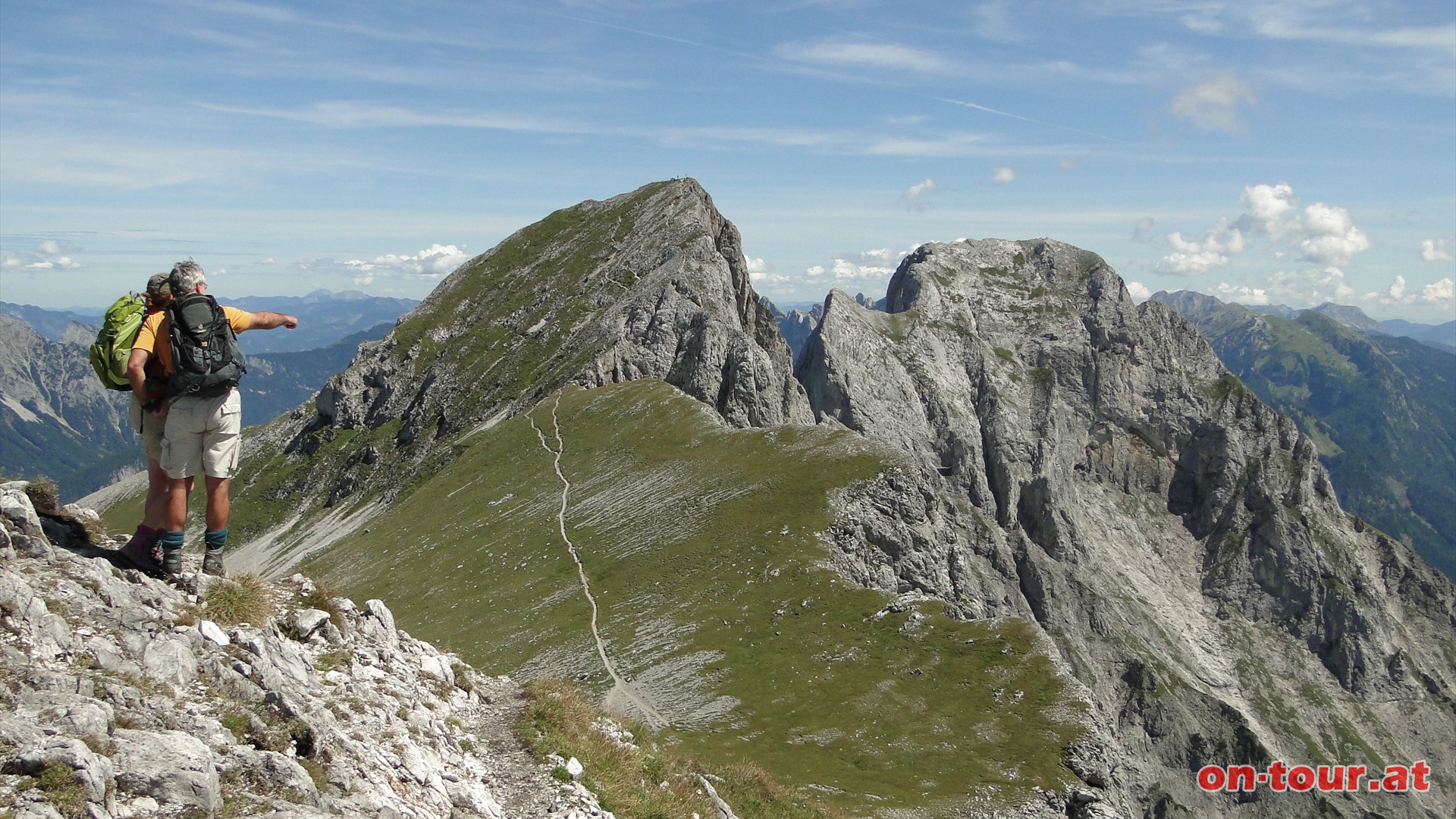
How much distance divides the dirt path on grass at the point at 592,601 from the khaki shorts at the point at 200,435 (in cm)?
3919

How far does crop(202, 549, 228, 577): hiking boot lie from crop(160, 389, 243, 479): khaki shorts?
220 cm

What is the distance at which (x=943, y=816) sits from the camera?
141 ft

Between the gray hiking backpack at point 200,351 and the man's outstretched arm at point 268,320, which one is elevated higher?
the man's outstretched arm at point 268,320

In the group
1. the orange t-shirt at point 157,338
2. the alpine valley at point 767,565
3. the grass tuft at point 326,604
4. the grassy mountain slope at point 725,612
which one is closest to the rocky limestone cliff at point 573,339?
the alpine valley at point 767,565

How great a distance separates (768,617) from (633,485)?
82.4 ft

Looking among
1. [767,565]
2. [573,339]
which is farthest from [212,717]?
[573,339]

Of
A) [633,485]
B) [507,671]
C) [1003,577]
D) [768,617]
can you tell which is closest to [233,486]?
[633,485]

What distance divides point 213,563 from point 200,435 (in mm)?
3332

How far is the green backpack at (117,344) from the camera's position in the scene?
1603 cm

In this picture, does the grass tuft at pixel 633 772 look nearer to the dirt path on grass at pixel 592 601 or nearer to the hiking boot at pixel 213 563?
the hiking boot at pixel 213 563

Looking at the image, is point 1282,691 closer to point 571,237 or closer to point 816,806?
point 571,237

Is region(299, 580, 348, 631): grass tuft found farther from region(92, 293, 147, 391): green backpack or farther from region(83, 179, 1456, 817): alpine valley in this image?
region(83, 179, 1456, 817): alpine valley

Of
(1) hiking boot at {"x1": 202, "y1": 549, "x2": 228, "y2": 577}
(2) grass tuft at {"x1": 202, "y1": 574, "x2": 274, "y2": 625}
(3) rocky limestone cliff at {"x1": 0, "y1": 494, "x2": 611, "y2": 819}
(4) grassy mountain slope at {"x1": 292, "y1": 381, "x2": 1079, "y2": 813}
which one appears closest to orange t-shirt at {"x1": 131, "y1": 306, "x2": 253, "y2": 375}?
(3) rocky limestone cliff at {"x1": 0, "y1": 494, "x2": 611, "y2": 819}

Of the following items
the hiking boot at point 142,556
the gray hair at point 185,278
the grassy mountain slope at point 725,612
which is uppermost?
the gray hair at point 185,278
